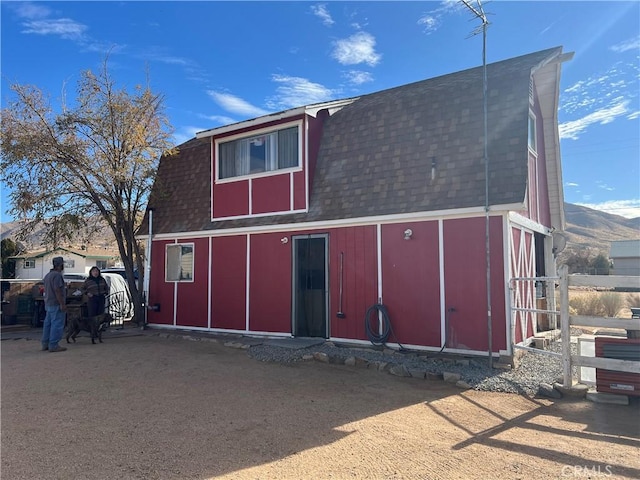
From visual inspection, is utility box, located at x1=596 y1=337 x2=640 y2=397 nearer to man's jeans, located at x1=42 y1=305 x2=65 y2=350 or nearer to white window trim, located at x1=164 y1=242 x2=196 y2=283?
white window trim, located at x1=164 y1=242 x2=196 y2=283

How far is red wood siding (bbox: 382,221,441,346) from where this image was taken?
26.0 ft

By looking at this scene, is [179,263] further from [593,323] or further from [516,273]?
[593,323]

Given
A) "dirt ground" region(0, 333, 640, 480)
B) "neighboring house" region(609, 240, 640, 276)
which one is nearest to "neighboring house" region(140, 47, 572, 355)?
"dirt ground" region(0, 333, 640, 480)

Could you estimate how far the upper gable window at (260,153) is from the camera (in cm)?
1015

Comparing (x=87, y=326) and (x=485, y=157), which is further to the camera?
(x=87, y=326)

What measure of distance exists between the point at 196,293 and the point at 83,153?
4.88 metres

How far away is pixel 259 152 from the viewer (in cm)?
1070

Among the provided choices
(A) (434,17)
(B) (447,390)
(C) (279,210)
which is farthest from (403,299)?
(A) (434,17)

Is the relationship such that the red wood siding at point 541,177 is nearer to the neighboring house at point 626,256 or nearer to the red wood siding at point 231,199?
the red wood siding at point 231,199

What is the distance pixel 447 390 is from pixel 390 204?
3.75 meters

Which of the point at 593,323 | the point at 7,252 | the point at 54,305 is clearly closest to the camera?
the point at 593,323

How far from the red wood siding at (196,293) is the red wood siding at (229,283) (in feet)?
1.00

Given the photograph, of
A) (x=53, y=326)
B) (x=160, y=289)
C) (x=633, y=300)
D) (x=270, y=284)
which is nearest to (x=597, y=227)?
(x=633, y=300)

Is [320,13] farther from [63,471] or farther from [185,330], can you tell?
[63,471]
